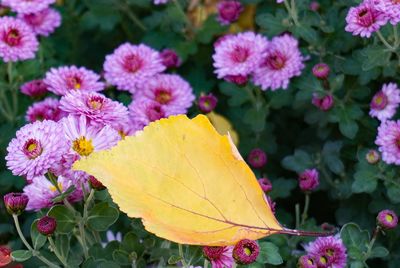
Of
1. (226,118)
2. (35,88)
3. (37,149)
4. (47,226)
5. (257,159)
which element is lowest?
(226,118)

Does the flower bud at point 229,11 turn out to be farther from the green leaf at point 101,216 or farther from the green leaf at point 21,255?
the green leaf at point 21,255

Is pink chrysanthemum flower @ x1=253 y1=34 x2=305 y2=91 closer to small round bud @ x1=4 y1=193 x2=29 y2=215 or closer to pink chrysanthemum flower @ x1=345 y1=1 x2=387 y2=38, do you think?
pink chrysanthemum flower @ x1=345 y1=1 x2=387 y2=38

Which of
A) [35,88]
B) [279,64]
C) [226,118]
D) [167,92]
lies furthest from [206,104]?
[35,88]

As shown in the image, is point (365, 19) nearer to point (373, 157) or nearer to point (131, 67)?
point (373, 157)

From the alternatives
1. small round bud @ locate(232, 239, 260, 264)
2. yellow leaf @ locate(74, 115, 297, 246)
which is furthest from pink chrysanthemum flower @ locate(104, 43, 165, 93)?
small round bud @ locate(232, 239, 260, 264)

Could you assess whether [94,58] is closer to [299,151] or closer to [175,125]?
[299,151]
